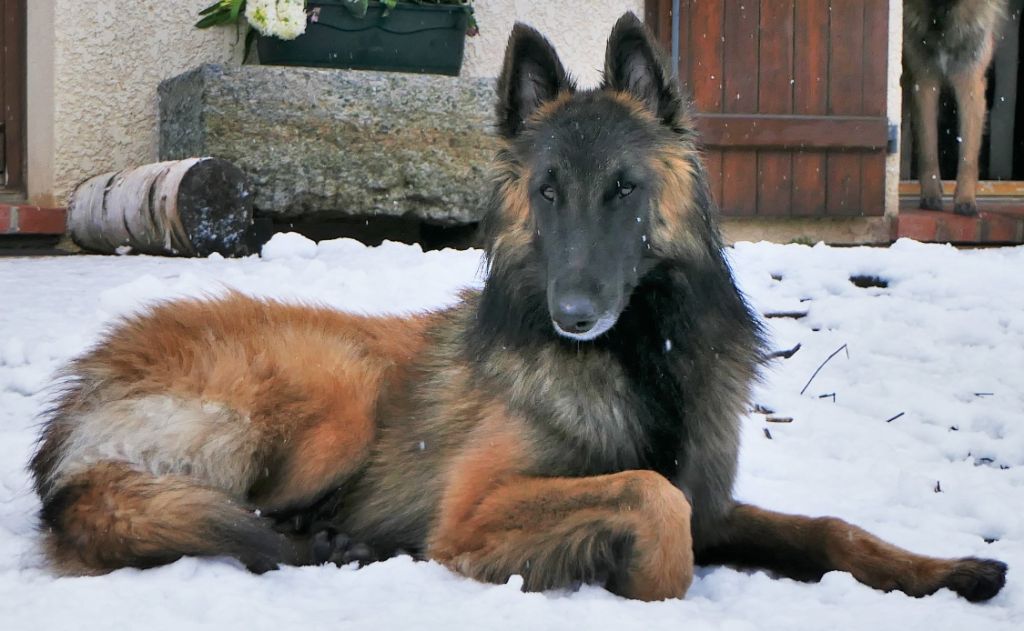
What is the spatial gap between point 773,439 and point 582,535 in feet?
6.20

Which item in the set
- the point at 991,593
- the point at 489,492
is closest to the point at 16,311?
the point at 489,492

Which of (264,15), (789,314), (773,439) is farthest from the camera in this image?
(264,15)

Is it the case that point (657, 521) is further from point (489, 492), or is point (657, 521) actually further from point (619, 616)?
point (489, 492)

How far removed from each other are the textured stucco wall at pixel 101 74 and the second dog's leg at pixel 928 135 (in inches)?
222

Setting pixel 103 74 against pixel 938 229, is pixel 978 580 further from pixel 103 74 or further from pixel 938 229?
pixel 938 229

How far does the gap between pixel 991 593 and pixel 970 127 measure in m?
7.87

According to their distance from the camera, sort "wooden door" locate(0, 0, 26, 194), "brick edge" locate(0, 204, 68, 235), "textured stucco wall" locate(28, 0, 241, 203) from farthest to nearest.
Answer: "wooden door" locate(0, 0, 26, 194) < "textured stucco wall" locate(28, 0, 241, 203) < "brick edge" locate(0, 204, 68, 235)

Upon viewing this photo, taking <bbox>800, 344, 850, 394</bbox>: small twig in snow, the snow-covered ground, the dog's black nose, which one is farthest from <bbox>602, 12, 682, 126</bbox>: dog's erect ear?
<bbox>800, 344, 850, 394</bbox>: small twig in snow

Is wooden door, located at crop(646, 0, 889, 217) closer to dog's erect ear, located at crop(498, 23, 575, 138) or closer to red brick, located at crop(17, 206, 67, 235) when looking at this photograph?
red brick, located at crop(17, 206, 67, 235)

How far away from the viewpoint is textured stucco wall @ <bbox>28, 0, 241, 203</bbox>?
727 centimetres

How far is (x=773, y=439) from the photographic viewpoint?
436 centimetres

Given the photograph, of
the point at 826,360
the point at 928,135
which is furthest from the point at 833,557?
the point at 928,135

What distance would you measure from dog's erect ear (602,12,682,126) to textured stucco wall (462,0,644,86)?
5062 mm

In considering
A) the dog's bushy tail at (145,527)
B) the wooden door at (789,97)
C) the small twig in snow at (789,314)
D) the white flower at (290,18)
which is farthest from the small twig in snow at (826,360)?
the white flower at (290,18)
